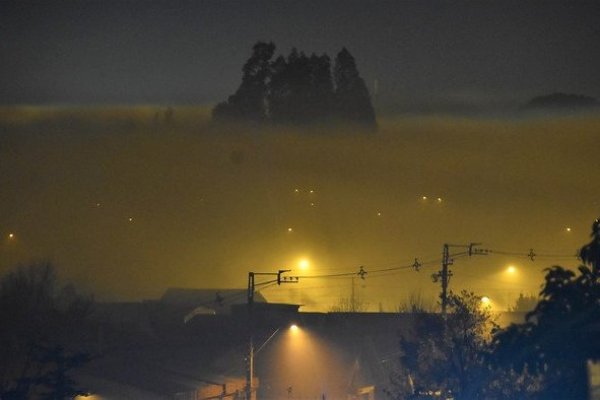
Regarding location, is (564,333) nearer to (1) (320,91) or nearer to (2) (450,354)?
(2) (450,354)

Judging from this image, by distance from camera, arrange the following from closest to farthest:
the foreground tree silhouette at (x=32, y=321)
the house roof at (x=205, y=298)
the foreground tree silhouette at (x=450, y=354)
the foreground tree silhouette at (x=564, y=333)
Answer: the foreground tree silhouette at (x=564, y=333)
the foreground tree silhouette at (x=450, y=354)
the foreground tree silhouette at (x=32, y=321)
the house roof at (x=205, y=298)

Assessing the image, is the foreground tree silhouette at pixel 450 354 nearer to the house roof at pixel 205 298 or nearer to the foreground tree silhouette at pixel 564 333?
the foreground tree silhouette at pixel 564 333

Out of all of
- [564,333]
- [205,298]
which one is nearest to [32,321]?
[205,298]

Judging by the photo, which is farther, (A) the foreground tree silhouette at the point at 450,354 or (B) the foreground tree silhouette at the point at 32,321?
(B) the foreground tree silhouette at the point at 32,321

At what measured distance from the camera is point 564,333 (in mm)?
11945

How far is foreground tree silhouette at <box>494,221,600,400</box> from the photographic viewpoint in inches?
468

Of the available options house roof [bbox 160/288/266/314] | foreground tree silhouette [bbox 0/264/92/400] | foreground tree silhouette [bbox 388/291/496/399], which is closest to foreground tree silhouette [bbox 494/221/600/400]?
foreground tree silhouette [bbox 388/291/496/399]

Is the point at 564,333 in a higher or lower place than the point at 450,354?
lower

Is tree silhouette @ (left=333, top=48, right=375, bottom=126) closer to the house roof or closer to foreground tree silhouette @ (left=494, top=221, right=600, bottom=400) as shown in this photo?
the house roof

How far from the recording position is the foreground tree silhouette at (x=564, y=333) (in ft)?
39.0

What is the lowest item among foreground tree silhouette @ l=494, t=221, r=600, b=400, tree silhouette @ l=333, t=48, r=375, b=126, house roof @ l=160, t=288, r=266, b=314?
foreground tree silhouette @ l=494, t=221, r=600, b=400

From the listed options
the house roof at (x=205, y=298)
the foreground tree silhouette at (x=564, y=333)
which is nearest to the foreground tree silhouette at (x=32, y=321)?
the house roof at (x=205, y=298)

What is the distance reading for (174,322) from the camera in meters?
77.4

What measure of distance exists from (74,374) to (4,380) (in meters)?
4.46
